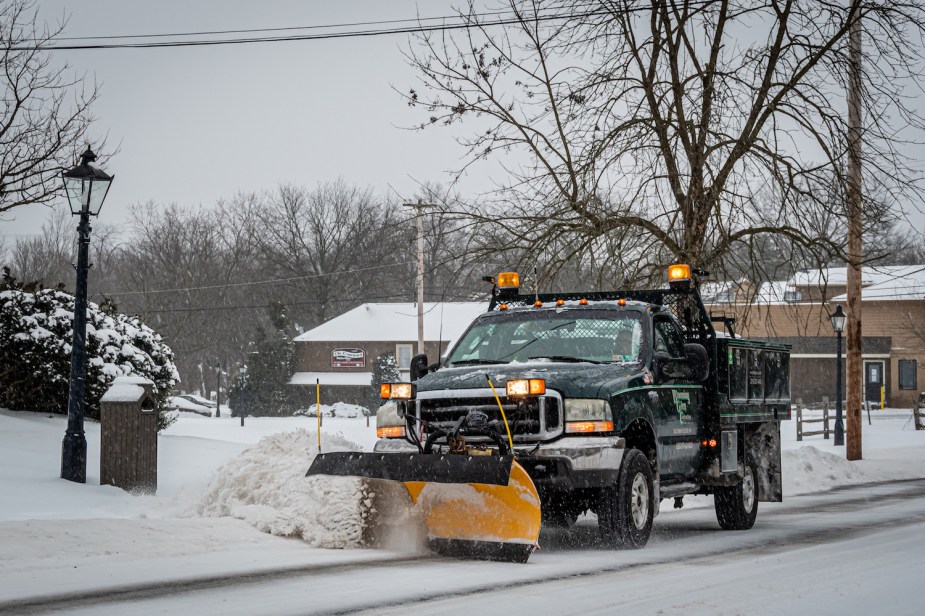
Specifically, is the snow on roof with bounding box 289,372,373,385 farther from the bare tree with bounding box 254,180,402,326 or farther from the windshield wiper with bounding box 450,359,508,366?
the windshield wiper with bounding box 450,359,508,366

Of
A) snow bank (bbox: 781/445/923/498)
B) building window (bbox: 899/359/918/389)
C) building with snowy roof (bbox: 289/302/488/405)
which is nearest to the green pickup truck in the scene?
snow bank (bbox: 781/445/923/498)

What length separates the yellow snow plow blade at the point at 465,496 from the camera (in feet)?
28.1

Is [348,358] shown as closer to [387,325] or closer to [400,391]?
[387,325]

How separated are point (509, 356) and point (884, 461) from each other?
16057 millimetres

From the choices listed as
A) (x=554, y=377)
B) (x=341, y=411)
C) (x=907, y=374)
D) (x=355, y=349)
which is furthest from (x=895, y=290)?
(x=554, y=377)

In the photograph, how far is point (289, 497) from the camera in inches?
420

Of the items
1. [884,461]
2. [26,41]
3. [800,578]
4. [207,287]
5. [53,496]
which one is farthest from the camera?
[207,287]

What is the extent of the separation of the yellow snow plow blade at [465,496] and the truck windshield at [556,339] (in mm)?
1621

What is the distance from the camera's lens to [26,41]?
72.5 feet

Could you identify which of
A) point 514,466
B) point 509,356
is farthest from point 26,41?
point 514,466

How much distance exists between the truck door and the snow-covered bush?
1020 cm

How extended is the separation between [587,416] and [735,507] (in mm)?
3583

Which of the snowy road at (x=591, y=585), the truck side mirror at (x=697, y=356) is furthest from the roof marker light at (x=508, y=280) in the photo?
the snowy road at (x=591, y=585)

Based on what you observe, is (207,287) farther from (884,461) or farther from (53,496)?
(53,496)
